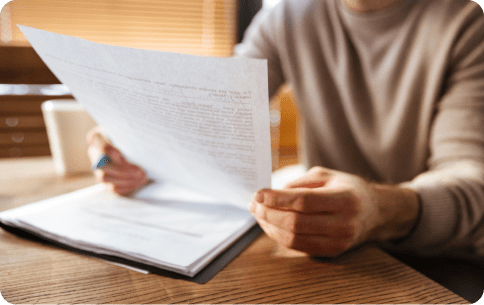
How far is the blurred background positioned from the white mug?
31.3 inches

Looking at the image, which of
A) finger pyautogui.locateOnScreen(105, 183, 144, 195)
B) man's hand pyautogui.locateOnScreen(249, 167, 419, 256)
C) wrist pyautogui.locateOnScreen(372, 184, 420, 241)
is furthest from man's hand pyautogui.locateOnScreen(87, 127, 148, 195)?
wrist pyautogui.locateOnScreen(372, 184, 420, 241)

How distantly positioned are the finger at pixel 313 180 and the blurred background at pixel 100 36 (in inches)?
35.1

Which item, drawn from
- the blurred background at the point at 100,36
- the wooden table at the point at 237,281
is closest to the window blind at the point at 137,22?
the blurred background at the point at 100,36

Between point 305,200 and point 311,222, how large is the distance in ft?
0.08

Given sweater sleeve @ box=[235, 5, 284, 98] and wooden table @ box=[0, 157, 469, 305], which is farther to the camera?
sweater sleeve @ box=[235, 5, 284, 98]

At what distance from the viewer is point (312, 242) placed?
0.30 m

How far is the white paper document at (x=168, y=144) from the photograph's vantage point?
10.4 inches

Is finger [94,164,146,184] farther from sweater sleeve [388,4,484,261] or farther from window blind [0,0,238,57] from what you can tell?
window blind [0,0,238,57]

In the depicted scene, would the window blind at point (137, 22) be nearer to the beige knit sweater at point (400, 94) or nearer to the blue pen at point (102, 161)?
the beige knit sweater at point (400, 94)

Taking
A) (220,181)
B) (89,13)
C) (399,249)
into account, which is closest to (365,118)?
(399,249)

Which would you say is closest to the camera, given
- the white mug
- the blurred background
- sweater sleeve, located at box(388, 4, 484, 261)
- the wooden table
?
the wooden table

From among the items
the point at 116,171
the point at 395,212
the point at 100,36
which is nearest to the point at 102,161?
the point at 116,171

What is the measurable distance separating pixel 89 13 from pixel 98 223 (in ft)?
6.08

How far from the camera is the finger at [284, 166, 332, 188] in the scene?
338 mm
